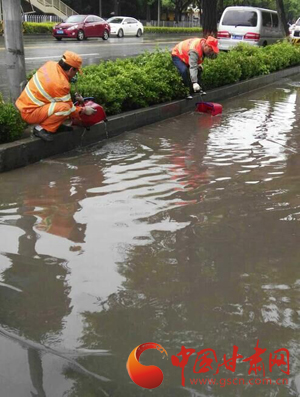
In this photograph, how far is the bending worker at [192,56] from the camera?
8820 mm

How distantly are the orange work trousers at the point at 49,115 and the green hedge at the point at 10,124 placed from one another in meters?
0.12

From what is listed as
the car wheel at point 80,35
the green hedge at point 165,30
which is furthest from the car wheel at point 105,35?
the green hedge at point 165,30

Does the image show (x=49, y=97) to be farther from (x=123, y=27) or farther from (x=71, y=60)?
(x=123, y=27)

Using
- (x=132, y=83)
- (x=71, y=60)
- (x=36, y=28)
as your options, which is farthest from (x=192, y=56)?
(x=36, y=28)

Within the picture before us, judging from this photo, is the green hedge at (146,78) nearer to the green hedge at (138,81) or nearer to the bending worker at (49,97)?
the green hedge at (138,81)

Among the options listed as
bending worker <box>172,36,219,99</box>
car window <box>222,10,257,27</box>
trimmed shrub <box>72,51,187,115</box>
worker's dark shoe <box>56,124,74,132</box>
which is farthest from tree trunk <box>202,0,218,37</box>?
worker's dark shoe <box>56,124,74,132</box>

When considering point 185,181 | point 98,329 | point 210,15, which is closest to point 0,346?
point 98,329

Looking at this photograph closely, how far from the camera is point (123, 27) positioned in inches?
1339

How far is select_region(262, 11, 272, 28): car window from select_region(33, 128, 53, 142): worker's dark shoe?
1567cm

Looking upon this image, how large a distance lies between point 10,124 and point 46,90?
23.5 inches

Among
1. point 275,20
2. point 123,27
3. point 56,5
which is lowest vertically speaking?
point 123,27

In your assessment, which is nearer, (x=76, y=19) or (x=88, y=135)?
(x=88, y=135)

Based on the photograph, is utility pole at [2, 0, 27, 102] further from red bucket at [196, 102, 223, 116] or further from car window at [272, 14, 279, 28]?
car window at [272, 14, 279, 28]

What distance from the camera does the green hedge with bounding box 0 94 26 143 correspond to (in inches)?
223
